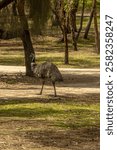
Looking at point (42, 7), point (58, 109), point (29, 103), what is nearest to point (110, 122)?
point (42, 7)

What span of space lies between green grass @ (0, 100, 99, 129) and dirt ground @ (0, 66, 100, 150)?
18.0 inches

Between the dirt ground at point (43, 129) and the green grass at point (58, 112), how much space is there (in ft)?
1.50

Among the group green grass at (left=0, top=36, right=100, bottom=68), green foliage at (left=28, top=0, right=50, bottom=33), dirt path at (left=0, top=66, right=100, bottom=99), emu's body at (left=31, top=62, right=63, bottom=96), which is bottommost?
green grass at (left=0, top=36, right=100, bottom=68)

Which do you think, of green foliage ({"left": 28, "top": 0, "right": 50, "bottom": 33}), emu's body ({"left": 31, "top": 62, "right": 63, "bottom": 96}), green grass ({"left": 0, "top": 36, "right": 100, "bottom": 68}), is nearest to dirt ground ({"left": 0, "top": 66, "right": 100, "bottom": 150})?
emu's body ({"left": 31, "top": 62, "right": 63, "bottom": 96})

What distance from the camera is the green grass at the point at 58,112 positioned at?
32.6 feet

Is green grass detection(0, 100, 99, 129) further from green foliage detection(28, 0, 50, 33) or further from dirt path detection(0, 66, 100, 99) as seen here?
dirt path detection(0, 66, 100, 99)

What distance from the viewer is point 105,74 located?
212 cm

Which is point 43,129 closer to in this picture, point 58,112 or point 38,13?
point 58,112

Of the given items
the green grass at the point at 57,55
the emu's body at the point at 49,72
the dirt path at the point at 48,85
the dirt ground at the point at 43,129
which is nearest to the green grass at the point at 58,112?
the dirt ground at the point at 43,129

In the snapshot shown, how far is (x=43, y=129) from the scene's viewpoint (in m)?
8.80

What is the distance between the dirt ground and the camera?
23.8 feet

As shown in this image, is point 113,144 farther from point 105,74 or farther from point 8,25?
point 8,25

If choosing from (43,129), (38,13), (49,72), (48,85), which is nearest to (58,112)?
(38,13)

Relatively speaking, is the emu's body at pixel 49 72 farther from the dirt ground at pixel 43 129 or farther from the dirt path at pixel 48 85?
the dirt path at pixel 48 85
